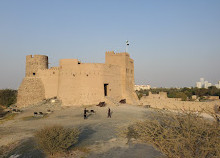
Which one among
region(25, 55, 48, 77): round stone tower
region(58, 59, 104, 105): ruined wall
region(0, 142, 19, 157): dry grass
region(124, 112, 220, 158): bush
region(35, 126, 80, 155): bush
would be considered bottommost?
region(0, 142, 19, 157): dry grass

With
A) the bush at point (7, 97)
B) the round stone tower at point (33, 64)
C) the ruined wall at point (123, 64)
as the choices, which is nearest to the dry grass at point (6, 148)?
the round stone tower at point (33, 64)

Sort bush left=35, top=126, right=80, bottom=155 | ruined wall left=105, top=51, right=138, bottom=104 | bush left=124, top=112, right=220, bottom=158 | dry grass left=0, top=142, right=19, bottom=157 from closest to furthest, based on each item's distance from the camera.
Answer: bush left=124, top=112, right=220, bottom=158, bush left=35, top=126, right=80, bottom=155, dry grass left=0, top=142, right=19, bottom=157, ruined wall left=105, top=51, right=138, bottom=104

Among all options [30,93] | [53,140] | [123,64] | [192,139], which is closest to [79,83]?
[30,93]

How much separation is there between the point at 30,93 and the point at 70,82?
6.16 m

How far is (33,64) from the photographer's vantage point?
26.0 m

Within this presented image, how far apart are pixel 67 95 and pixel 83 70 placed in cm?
405

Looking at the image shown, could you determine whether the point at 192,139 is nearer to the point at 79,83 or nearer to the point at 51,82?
the point at 79,83

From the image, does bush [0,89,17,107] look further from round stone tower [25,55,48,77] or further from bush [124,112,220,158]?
bush [124,112,220,158]

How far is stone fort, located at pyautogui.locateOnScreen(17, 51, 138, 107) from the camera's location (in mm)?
23719

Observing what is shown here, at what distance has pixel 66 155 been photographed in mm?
8281

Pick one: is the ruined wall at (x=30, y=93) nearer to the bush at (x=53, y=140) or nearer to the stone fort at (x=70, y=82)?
the stone fort at (x=70, y=82)

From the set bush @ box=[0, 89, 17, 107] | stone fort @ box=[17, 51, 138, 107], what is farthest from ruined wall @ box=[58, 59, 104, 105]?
bush @ box=[0, 89, 17, 107]

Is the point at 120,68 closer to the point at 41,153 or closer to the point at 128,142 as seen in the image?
the point at 128,142

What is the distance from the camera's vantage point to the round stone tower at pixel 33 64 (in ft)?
85.3
